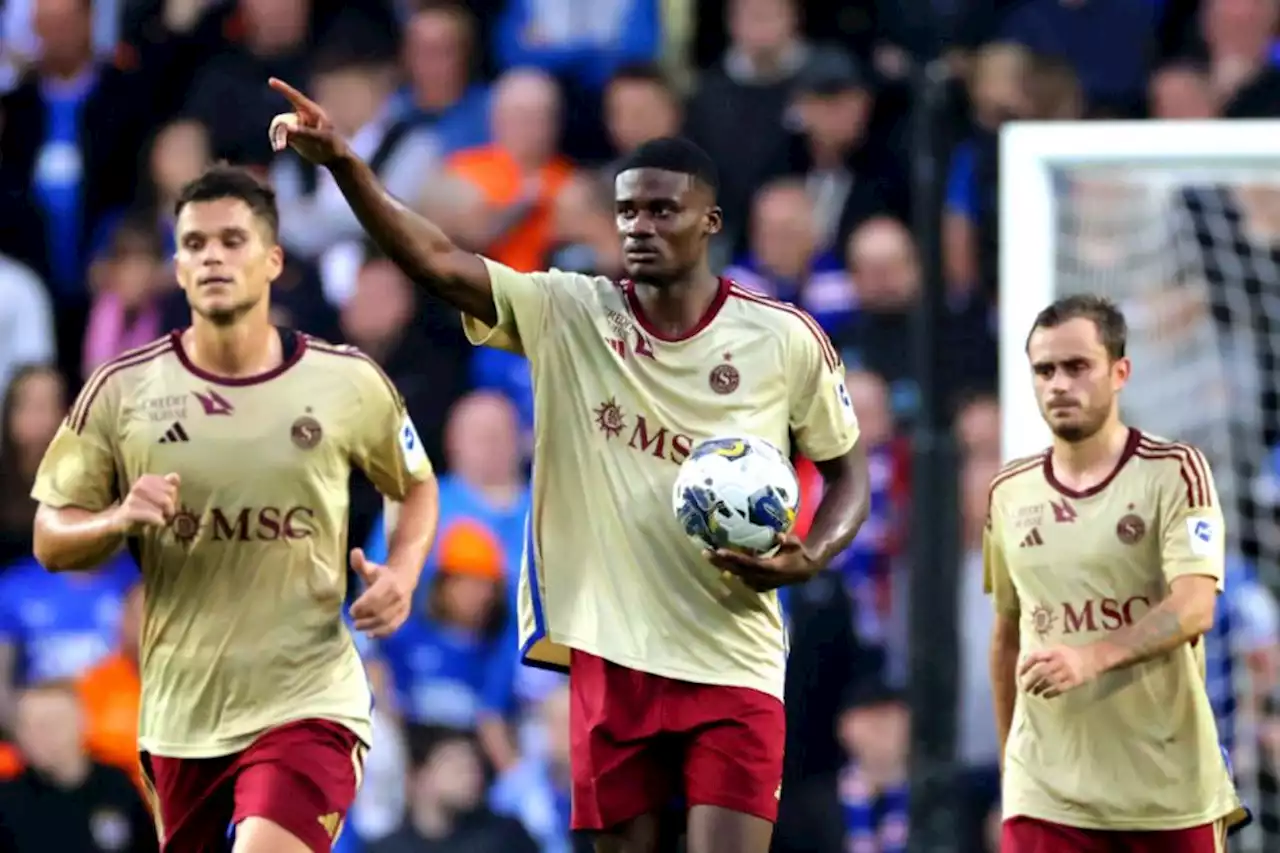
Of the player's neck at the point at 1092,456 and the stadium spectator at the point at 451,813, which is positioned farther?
the stadium spectator at the point at 451,813

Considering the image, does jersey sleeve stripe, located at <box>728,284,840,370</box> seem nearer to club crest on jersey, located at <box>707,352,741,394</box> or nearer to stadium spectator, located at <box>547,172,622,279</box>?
club crest on jersey, located at <box>707,352,741,394</box>

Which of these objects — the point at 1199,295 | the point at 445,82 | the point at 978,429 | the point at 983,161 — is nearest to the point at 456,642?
the point at 978,429

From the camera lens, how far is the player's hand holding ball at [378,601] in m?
5.81

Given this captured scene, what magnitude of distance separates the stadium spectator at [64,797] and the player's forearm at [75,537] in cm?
397

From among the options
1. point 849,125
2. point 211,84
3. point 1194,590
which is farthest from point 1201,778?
point 211,84

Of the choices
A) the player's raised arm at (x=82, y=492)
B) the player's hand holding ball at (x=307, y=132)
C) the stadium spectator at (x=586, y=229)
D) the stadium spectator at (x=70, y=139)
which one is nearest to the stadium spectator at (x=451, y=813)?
the stadium spectator at (x=586, y=229)

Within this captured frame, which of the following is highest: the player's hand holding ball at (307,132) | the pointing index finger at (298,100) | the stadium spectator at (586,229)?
Answer: the stadium spectator at (586,229)

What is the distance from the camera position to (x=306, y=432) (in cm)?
624

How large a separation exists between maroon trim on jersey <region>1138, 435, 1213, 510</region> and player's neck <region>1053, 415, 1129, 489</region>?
0.22ft

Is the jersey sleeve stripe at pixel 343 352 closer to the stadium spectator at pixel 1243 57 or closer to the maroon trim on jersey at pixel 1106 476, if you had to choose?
the maroon trim on jersey at pixel 1106 476

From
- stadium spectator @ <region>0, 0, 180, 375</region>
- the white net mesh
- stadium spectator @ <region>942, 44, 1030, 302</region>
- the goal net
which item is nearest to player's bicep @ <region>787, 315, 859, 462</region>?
the goal net

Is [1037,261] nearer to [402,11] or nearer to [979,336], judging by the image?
[979,336]

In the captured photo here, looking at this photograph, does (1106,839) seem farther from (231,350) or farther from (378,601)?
(231,350)

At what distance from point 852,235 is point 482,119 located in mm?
2053
